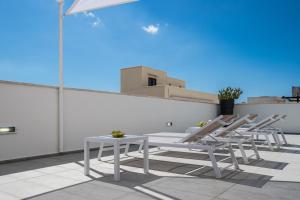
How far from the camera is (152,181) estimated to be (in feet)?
13.3

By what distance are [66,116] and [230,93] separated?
37.8 feet

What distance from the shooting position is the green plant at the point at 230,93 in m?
16.1

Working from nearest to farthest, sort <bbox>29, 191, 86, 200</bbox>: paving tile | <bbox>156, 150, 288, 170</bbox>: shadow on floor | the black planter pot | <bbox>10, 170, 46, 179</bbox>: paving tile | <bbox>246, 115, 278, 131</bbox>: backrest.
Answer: <bbox>29, 191, 86, 200</bbox>: paving tile → <bbox>10, 170, 46, 179</bbox>: paving tile → <bbox>156, 150, 288, 170</bbox>: shadow on floor → <bbox>246, 115, 278, 131</bbox>: backrest → the black planter pot

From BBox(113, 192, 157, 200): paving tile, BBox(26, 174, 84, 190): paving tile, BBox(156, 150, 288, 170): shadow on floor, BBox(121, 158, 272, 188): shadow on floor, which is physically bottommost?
BBox(156, 150, 288, 170): shadow on floor

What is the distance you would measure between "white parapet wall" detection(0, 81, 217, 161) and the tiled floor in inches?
27.8

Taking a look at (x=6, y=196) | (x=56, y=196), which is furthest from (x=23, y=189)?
(x=56, y=196)

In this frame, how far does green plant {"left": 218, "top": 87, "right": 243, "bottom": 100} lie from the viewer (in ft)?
52.9

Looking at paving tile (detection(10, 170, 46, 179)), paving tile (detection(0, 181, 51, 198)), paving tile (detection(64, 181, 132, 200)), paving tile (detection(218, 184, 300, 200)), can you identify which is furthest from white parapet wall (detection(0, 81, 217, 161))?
paving tile (detection(218, 184, 300, 200))

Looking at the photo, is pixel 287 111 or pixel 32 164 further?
pixel 287 111

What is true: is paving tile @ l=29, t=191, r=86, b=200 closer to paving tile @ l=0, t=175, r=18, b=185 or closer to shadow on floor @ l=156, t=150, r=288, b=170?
paving tile @ l=0, t=175, r=18, b=185

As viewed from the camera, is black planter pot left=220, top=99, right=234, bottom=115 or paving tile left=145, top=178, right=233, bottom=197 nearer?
paving tile left=145, top=178, right=233, bottom=197

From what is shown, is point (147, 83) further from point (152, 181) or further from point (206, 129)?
point (152, 181)

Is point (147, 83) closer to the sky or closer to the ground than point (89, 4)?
closer to the sky

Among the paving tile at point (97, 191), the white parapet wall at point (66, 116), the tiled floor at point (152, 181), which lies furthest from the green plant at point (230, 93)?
the paving tile at point (97, 191)
